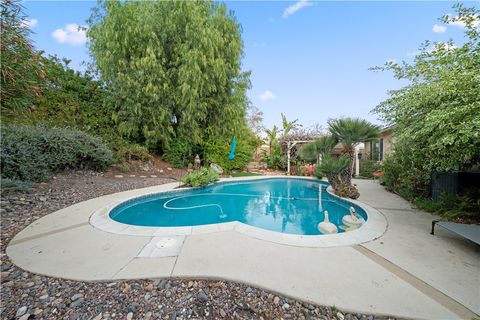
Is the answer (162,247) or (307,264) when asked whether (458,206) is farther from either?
(162,247)

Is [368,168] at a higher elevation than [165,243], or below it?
higher

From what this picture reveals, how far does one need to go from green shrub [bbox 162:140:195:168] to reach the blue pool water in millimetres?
4042

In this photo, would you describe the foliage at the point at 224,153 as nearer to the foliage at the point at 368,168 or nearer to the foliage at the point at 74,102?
the foliage at the point at 74,102

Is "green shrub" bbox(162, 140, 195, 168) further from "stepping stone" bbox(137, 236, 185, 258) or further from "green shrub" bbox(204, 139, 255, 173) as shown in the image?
"stepping stone" bbox(137, 236, 185, 258)

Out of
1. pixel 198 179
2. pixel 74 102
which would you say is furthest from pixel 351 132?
pixel 74 102

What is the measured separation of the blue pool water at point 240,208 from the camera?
5277mm

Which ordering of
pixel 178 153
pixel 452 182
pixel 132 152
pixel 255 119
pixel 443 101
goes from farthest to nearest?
pixel 255 119, pixel 178 153, pixel 132 152, pixel 452 182, pixel 443 101

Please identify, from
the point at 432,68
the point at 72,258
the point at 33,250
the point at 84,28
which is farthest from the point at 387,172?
the point at 84,28

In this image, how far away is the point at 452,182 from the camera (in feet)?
16.1

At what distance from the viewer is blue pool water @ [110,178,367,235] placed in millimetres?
5277

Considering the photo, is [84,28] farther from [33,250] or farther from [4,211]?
[33,250]

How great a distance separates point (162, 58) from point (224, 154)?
6.44 meters

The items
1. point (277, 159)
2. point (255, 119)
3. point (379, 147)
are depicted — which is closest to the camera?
point (379, 147)

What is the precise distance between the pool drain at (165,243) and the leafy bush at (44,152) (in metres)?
6.01
